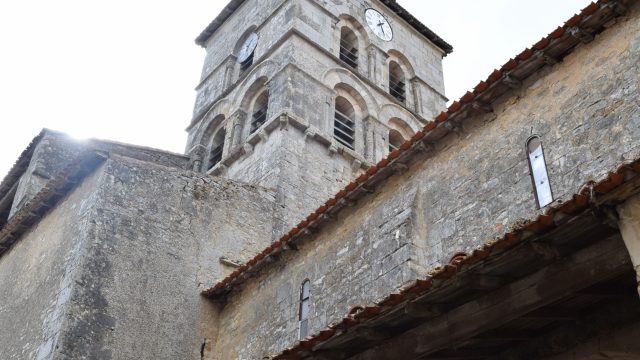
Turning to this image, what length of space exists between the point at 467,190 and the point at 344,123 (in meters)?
9.15

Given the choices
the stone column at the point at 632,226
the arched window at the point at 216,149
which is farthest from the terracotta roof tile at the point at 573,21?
the arched window at the point at 216,149

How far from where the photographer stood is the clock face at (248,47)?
63.3 ft

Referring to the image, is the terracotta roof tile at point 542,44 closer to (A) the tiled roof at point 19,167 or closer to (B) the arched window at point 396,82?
(A) the tiled roof at point 19,167

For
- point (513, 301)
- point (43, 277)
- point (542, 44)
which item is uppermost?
point (542, 44)

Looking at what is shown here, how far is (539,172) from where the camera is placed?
23.2 feet

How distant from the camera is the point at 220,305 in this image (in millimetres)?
11125

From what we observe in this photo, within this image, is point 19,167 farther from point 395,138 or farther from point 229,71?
point 395,138

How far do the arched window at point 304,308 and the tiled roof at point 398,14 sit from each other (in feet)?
44.3

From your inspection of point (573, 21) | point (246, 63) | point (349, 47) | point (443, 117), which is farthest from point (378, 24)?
point (573, 21)

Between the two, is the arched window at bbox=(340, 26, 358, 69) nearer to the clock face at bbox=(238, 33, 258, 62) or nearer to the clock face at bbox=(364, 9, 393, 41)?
the clock face at bbox=(364, 9, 393, 41)

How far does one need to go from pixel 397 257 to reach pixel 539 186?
2.05 meters

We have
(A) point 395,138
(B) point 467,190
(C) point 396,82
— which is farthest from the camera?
(C) point 396,82

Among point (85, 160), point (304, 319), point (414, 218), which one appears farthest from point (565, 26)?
point (85, 160)

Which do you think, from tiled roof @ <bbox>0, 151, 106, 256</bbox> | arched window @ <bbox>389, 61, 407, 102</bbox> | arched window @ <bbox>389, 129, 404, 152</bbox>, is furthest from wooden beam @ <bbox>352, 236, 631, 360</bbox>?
arched window @ <bbox>389, 61, 407, 102</bbox>
